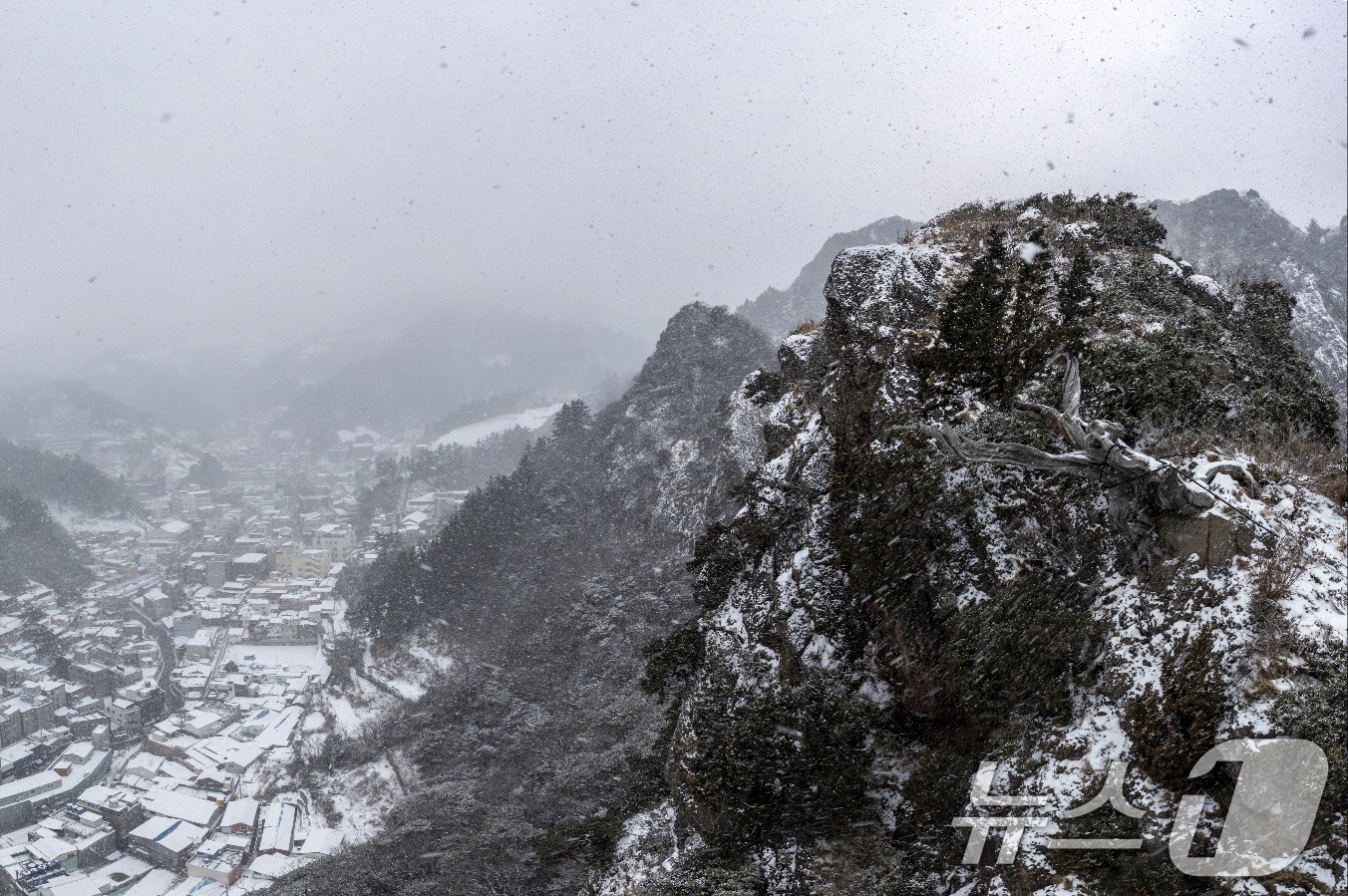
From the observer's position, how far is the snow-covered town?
23.8 metres

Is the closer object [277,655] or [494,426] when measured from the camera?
[277,655]

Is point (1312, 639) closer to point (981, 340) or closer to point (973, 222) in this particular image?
point (981, 340)

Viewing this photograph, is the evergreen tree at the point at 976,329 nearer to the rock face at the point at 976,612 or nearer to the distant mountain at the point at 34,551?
the rock face at the point at 976,612

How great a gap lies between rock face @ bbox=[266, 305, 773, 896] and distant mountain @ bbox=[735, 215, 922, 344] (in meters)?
28.8

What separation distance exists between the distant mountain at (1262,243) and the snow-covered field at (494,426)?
275 feet

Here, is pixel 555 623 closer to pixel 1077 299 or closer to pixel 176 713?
pixel 176 713

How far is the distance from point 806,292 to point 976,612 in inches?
3143

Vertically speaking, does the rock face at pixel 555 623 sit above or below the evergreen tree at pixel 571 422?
below

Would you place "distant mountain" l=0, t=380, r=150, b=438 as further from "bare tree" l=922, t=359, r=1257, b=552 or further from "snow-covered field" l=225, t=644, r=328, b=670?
"bare tree" l=922, t=359, r=1257, b=552

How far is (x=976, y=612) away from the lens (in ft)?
24.7

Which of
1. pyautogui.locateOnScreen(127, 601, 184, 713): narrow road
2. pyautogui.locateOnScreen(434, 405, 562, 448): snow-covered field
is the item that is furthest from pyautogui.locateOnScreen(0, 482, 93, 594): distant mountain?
pyautogui.locateOnScreen(434, 405, 562, 448): snow-covered field

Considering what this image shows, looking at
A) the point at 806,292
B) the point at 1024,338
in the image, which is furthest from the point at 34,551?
the point at 806,292

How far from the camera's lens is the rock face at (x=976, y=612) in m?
5.30

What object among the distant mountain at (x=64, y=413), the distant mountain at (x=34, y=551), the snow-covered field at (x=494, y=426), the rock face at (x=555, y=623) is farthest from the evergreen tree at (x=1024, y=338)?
the distant mountain at (x=64, y=413)
